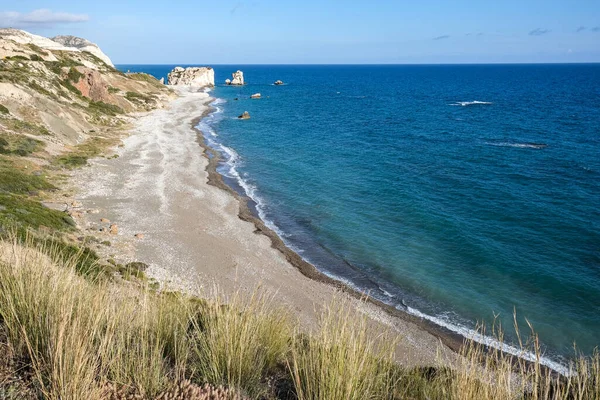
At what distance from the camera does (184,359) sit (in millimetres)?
6242

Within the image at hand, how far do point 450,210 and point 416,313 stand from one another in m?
13.1

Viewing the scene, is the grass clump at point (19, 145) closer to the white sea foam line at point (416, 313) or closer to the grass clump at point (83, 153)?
the grass clump at point (83, 153)

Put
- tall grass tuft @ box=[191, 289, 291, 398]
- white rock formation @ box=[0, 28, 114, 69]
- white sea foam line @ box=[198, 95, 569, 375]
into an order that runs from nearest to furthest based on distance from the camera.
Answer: tall grass tuft @ box=[191, 289, 291, 398] < white sea foam line @ box=[198, 95, 569, 375] < white rock formation @ box=[0, 28, 114, 69]

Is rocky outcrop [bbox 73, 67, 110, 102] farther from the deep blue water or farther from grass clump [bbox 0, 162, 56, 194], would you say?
grass clump [bbox 0, 162, 56, 194]

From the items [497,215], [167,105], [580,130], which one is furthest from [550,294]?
[167,105]

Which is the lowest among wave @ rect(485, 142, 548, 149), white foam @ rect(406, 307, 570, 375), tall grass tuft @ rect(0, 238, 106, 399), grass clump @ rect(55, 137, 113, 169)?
white foam @ rect(406, 307, 570, 375)

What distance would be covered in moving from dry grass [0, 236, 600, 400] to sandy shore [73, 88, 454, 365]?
339 centimetres

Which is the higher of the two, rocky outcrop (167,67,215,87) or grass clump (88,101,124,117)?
rocky outcrop (167,67,215,87)

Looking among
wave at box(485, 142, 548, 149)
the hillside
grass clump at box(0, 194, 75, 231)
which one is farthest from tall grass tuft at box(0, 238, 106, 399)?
wave at box(485, 142, 548, 149)

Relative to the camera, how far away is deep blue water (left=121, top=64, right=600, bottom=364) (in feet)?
64.6

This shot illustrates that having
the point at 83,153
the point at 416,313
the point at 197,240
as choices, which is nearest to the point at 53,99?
the point at 83,153

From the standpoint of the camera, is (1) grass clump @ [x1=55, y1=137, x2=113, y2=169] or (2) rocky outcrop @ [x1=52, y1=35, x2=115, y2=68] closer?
(1) grass clump @ [x1=55, y1=137, x2=113, y2=169]

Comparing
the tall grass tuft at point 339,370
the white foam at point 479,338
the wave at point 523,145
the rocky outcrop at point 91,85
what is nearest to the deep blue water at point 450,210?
the white foam at point 479,338

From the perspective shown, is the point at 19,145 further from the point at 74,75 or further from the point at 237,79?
the point at 237,79
